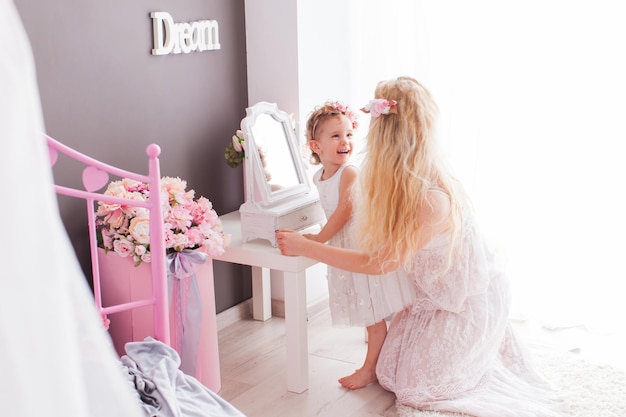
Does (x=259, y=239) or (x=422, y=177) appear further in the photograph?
(x=259, y=239)

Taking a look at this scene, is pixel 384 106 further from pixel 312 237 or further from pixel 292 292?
pixel 292 292

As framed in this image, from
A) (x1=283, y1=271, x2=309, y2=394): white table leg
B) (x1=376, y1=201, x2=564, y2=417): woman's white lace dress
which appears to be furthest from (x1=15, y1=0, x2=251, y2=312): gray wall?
(x1=376, y1=201, x2=564, y2=417): woman's white lace dress

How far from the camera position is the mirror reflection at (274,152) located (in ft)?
9.50

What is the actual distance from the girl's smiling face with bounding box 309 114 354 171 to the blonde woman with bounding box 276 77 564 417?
19 centimetres

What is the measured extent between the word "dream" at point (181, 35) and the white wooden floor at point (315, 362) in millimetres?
1125

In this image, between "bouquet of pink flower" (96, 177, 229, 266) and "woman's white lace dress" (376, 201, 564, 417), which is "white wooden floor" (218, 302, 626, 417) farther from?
"bouquet of pink flower" (96, 177, 229, 266)

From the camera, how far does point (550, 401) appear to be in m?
2.54

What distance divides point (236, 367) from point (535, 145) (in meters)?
1.46

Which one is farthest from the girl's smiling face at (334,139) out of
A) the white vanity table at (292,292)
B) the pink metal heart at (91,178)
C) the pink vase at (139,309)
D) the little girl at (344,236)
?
the pink metal heart at (91,178)

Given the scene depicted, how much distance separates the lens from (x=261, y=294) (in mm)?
3348

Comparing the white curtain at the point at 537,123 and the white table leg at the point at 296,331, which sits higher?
the white curtain at the point at 537,123

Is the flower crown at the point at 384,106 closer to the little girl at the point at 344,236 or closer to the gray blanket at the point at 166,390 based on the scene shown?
the little girl at the point at 344,236

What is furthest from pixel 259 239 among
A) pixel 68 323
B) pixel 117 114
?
pixel 68 323

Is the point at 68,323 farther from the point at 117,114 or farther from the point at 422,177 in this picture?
the point at 117,114
